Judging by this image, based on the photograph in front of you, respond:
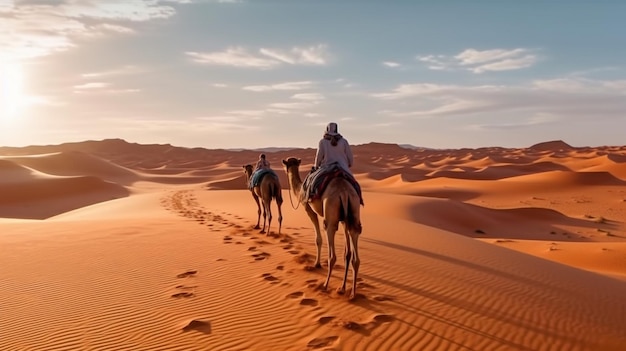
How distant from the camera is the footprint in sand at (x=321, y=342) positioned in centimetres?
557

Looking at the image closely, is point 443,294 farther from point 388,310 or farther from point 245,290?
point 245,290

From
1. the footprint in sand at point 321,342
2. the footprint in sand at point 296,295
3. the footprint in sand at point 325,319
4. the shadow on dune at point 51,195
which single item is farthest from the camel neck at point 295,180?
the shadow on dune at point 51,195

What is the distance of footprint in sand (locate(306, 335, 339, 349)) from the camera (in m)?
5.57

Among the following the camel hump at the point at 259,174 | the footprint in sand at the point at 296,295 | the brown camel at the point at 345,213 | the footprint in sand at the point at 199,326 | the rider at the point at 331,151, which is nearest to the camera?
the footprint in sand at the point at 199,326

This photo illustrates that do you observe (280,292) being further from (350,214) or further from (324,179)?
(324,179)

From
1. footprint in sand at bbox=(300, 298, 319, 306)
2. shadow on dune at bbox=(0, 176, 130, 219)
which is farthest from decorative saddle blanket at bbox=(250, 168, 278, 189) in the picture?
shadow on dune at bbox=(0, 176, 130, 219)

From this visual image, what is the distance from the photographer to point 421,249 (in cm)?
1145

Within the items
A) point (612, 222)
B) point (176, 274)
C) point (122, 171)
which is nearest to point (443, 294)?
point (176, 274)

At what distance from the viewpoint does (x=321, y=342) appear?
18.5ft

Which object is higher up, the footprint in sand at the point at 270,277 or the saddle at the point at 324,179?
the saddle at the point at 324,179

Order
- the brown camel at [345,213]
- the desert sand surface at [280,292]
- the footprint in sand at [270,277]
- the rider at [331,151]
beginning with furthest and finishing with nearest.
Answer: the footprint in sand at [270,277], the rider at [331,151], the brown camel at [345,213], the desert sand surface at [280,292]

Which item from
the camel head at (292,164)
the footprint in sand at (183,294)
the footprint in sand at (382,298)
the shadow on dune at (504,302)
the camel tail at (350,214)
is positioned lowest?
the shadow on dune at (504,302)

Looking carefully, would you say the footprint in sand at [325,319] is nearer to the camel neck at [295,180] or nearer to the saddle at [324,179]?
the saddle at [324,179]

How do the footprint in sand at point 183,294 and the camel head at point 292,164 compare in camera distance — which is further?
the camel head at point 292,164
